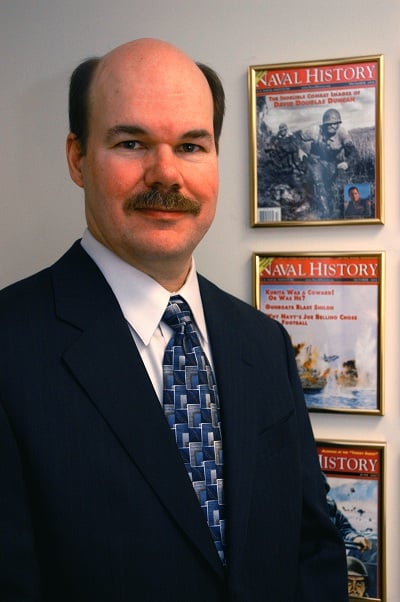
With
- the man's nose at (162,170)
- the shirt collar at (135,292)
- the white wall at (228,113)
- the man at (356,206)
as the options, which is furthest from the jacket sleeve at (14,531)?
the man at (356,206)

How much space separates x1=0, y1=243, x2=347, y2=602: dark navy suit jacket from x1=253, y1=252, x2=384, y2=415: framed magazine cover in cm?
40

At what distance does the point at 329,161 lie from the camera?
1331 millimetres

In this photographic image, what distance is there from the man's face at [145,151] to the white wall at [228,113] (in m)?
0.42

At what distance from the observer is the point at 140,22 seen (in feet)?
4.66

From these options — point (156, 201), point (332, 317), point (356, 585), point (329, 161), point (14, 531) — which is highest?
point (329, 161)

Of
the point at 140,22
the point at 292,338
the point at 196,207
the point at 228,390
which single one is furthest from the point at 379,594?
the point at 140,22

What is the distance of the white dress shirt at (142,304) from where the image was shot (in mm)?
965

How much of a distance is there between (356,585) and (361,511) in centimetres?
15

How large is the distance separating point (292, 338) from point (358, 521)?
401mm

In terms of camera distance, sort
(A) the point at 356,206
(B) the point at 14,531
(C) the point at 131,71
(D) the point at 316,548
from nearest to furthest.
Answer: (B) the point at 14,531, (C) the point at 131,71, (D) the point at 316,548, (A) the point at 356,206

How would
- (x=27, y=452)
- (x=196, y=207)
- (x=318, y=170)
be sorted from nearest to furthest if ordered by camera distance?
(x=27, y=452)
(x=196, y=207)
(x=318, y=170)

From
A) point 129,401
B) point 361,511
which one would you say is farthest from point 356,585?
point 129,401

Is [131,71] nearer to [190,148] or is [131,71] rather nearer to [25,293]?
[190,148]

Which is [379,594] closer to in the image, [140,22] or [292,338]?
[292,338]
